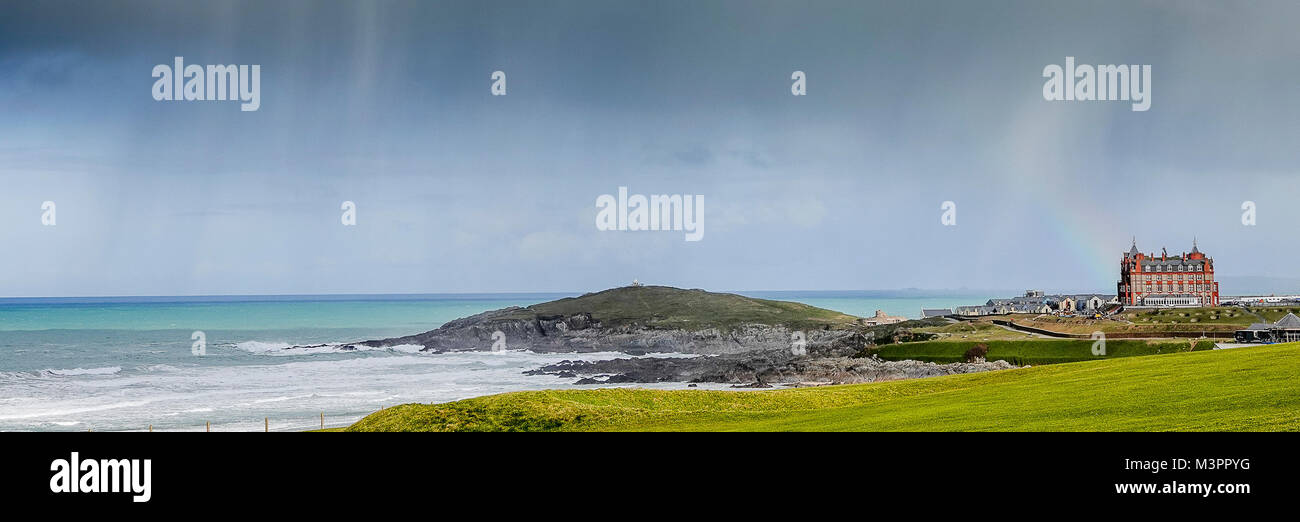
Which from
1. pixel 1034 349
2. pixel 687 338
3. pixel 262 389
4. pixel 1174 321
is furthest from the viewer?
pixel 687 338

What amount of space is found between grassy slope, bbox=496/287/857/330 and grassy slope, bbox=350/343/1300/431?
180 feet

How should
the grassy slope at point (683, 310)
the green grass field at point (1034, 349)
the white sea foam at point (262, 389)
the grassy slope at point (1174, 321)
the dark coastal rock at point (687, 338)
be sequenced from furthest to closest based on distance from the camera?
the grassy slope at point (683, 310) → the grassy slope at point (1174, 321) → the dark coastal rock at point (687, 338) → the green grass field at point (1034, 349) → the white sea foam at point (262, 389)

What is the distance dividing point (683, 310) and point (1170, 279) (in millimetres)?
50871

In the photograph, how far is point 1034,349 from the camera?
58625 millimetres

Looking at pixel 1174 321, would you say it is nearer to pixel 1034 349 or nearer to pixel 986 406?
pixel 1034 349

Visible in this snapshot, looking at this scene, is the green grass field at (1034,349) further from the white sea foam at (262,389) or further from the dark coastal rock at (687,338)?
the white sea foam at (262,389)

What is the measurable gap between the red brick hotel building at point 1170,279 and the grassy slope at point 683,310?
28130 millimetres

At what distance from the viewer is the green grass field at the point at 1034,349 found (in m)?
55.5

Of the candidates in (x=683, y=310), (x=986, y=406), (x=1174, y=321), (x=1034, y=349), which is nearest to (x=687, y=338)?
(x=683, y=310)

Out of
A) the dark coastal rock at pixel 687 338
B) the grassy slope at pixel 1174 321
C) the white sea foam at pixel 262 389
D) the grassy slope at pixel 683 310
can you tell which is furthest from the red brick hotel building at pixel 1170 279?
the white sea foam at pixel 262 389

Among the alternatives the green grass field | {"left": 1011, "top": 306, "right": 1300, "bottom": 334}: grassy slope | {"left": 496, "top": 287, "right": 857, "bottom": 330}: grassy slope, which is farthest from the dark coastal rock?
{"left": 1011, "top": 306, "right": 1300, "bottom": 334}: grassy slope
